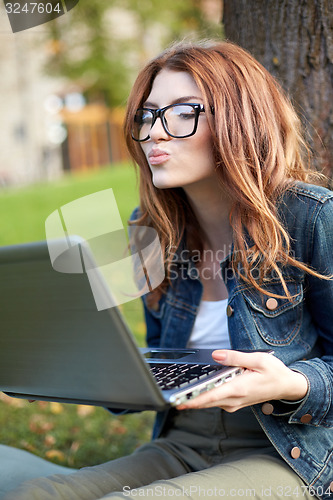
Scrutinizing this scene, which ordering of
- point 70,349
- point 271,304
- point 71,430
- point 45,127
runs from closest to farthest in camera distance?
1. point 70,349
2. point 271,304
3. point 71,430
4. point 45,127

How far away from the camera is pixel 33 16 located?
12.2ft

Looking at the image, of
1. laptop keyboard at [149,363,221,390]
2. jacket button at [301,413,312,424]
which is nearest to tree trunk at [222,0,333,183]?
jacket button at [301,413,312,424]

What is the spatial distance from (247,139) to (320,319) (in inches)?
25.2

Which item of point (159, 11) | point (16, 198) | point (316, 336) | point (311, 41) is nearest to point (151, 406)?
point (316, 336)

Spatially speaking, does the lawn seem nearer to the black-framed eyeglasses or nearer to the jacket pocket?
the black-framed eyeglasses

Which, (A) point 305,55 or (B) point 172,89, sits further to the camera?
(A) point 305,55

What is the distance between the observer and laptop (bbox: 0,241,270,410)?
1308 millimetres

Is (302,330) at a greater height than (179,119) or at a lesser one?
lesser

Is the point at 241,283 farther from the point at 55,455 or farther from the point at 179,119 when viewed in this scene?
the point at 55,455

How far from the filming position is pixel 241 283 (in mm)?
1985

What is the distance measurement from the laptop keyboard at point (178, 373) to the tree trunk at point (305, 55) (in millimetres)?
1259

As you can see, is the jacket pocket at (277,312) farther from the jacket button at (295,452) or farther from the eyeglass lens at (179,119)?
the eyeglass lens at (179,119)

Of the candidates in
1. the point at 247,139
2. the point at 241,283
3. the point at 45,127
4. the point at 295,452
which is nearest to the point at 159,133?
the point at 247,139

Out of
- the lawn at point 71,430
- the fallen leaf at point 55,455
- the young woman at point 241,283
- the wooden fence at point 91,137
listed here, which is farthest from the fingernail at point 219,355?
the wooden fence at point 91,137
